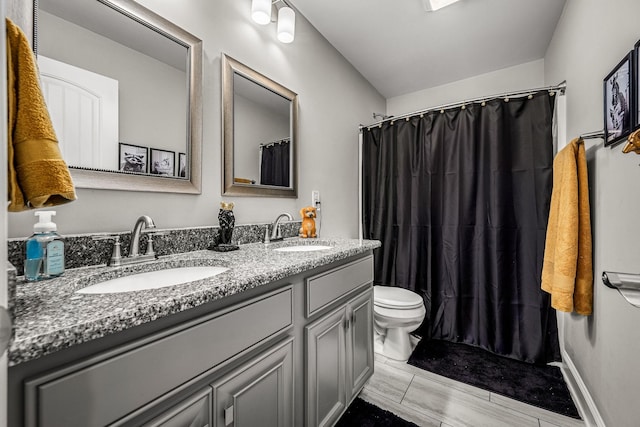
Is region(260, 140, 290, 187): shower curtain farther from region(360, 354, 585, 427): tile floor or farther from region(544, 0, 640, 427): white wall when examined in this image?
region(544, 0, 640, 427): white wall

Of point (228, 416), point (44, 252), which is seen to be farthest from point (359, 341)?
point (44, 252)

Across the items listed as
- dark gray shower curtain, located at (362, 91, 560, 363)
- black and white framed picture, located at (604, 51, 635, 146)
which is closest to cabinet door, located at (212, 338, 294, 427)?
black and white framed picture, located at (604, 51, 635, 146)

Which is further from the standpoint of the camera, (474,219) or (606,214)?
(474,219)

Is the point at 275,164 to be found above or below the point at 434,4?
below

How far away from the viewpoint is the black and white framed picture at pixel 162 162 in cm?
110

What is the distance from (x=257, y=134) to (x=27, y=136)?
3.67 ft

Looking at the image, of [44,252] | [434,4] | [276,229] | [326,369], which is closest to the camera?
[44,252]

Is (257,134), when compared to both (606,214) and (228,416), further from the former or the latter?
(606,214)

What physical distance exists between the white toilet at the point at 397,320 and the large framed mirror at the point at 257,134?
101 centimetres

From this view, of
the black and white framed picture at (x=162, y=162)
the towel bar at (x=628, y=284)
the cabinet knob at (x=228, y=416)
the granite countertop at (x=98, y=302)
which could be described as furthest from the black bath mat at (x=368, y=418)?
the black and white framed picture at (x=162, y=162)

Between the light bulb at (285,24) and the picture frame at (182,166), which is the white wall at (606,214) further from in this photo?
the picture frame at (182,166)

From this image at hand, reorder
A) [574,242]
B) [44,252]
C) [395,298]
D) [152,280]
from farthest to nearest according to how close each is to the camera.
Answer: [395,298] < [574,242] < [152,280] < [44,252]

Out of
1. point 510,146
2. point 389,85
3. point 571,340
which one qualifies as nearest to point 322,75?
point 389,85

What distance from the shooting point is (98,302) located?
54 centimetres
